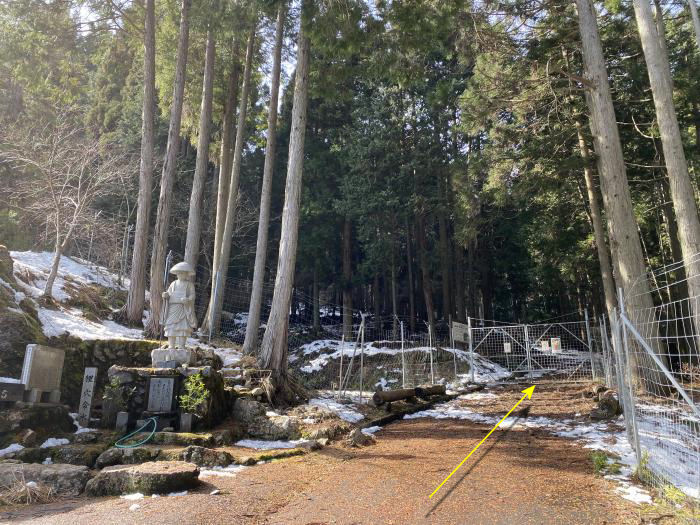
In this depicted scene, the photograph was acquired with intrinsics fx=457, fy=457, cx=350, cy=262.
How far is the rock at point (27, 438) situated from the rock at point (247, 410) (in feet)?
10.3

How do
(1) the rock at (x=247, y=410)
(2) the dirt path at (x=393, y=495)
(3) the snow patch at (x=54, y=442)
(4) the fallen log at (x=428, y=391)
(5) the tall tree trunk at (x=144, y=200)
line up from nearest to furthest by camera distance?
(2) the dirt path at (x=393, y=495), (3) the snow patch at (x=54, y=442), (1) the rock at (x=247, y=410), (4) the fallen log at (x=428, y=391), (5) the tall tree trunk at (x=144, y=200)

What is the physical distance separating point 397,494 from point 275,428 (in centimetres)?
359

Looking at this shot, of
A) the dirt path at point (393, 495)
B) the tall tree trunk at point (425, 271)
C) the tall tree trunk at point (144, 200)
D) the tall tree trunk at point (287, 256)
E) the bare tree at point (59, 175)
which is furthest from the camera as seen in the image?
the tall tree trunk at point (425, 271)

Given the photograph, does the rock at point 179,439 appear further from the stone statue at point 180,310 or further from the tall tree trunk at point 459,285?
the tall tree trunk at point 459,285

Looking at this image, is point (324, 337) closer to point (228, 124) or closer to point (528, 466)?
point (228, 124)

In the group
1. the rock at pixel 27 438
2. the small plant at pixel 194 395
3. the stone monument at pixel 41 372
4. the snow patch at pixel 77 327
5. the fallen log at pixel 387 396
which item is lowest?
the rock at pixel 27 438

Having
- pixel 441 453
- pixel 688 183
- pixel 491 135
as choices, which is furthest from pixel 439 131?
pixel 441 453

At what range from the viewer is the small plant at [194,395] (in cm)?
730

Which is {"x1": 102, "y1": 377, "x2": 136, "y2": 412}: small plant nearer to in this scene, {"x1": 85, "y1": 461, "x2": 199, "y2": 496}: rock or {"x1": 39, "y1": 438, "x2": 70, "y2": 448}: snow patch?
{"x1": 39, "y1": 438, "x2": 70, "y2": 448}: snow patch

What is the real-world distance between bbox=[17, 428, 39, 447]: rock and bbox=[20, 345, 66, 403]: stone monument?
60cm

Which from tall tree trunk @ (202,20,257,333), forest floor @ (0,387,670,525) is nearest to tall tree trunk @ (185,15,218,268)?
tall tree trunk @ (202,20,257,333)

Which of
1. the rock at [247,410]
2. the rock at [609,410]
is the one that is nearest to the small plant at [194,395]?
the rock at [247,410]

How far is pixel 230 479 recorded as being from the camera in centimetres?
511

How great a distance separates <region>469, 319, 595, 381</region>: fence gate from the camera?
1647 centimetres
